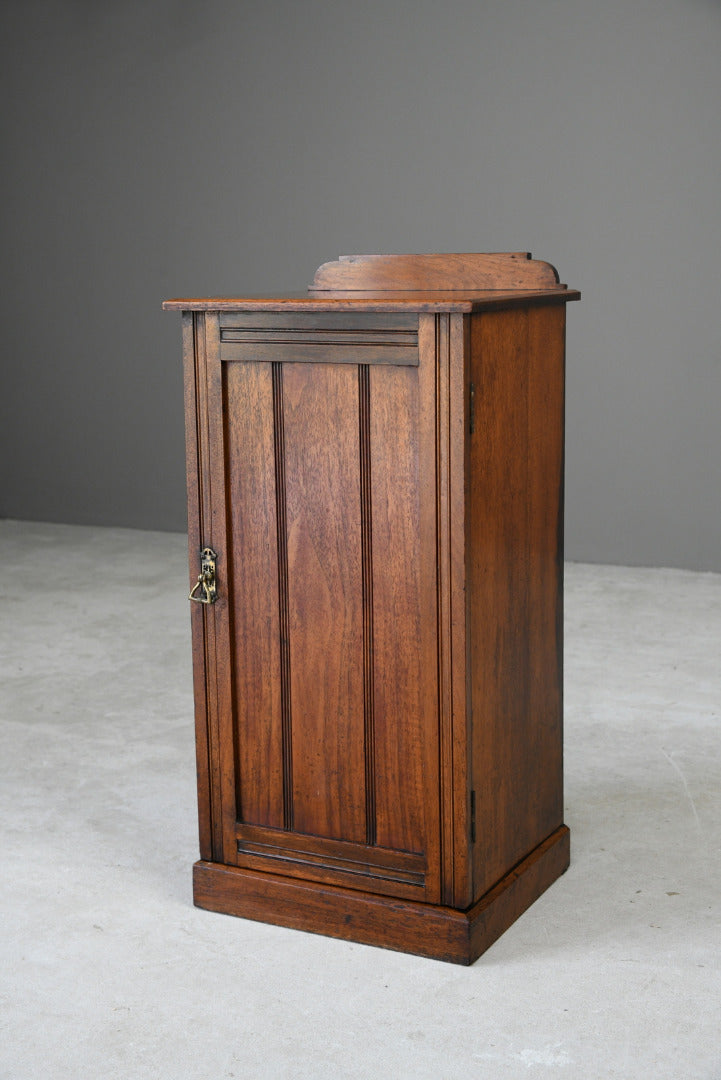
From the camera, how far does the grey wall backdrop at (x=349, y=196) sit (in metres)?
5.89

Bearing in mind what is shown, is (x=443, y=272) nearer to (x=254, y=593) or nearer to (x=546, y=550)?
(x=546, y=550)

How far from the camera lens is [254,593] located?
8.87 ft

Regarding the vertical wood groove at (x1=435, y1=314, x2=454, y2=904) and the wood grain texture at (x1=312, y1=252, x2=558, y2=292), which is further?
the wood grain texture at (x1=312, y1=252, x2=558, y2=292)

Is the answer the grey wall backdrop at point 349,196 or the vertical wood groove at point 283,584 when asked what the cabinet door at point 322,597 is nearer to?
the vertical wood groove at point 283,584

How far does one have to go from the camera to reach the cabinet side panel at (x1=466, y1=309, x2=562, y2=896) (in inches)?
98.5

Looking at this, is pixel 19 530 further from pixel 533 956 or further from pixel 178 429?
pixel 533 956

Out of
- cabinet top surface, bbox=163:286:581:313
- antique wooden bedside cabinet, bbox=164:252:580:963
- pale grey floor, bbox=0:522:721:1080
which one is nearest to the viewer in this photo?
pale grey floor, bbox=0:522:721:1080

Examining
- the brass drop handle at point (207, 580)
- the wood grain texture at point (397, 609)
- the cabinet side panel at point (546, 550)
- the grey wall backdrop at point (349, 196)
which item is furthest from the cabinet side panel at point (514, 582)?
the grey wall backdrop at point (349, 196)

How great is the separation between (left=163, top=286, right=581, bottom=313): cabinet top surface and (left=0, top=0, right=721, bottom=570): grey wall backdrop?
335 cm

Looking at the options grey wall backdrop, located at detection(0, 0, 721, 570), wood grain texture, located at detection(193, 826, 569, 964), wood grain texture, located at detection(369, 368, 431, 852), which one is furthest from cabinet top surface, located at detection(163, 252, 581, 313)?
grey wall backdrop, located at detection(0, 0, 721, 570)

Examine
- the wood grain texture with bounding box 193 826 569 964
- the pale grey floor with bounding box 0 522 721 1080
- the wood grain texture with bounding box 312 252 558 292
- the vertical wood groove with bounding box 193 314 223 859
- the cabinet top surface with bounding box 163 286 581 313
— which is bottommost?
the pale grey floor with bounding box 0 522 721 1080

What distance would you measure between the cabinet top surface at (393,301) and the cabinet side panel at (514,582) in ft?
0.12

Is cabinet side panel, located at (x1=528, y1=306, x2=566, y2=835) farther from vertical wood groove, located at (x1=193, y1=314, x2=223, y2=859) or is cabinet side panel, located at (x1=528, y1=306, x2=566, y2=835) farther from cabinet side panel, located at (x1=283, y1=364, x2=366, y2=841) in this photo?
vertical wood groove, located at (x1=193, y1=314, x2=223, y2=859)

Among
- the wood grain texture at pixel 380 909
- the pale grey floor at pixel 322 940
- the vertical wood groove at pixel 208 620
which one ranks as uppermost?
the vertical wood groove at pixel 208 620
